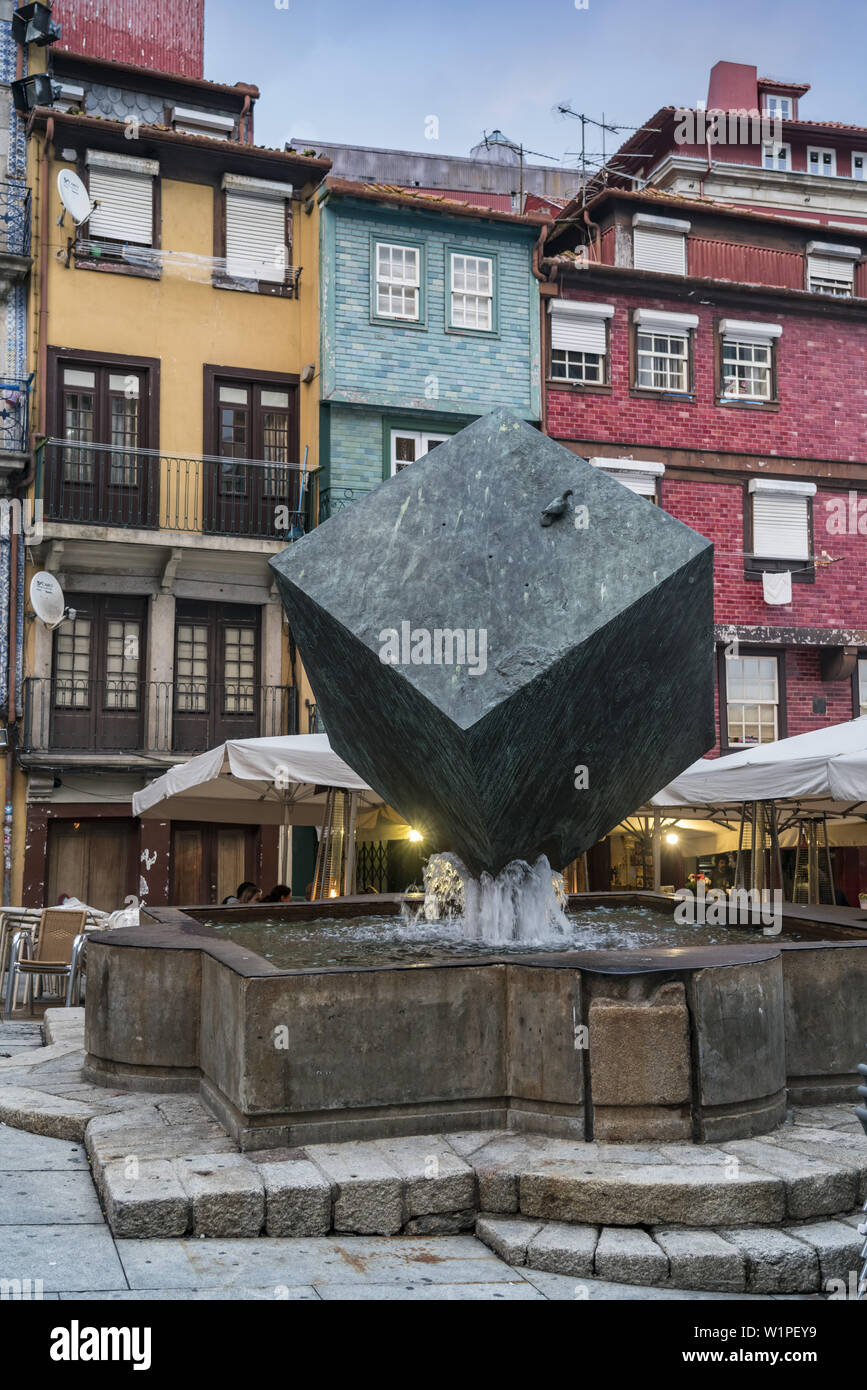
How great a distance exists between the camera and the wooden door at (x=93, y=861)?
58.8 ft

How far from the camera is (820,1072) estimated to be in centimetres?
575

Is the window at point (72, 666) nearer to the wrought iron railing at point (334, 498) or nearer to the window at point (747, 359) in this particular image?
the wrought iron railing at point (334, 498)

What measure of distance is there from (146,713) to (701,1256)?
48.7 feet

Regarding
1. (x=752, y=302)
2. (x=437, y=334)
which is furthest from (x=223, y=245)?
(x=752, y=302)

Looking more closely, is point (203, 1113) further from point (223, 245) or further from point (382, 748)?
point (223, 245)

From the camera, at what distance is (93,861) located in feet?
59.4

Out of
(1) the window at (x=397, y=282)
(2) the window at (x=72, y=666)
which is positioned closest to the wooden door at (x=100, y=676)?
(2) the window at (x=72, y=666)

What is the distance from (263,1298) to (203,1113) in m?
1.72

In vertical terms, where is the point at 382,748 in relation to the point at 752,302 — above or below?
below

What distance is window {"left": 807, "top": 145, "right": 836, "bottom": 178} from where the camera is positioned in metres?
29.4

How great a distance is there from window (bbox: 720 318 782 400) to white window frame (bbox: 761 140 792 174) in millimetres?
8661

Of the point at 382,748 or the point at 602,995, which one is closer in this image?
the point at 602,995

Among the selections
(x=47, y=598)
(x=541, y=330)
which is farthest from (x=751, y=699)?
(x=47, y=598)

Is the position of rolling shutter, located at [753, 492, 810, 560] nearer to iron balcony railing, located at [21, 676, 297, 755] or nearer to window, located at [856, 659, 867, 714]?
window, located at [856, 659, 867, 714]
